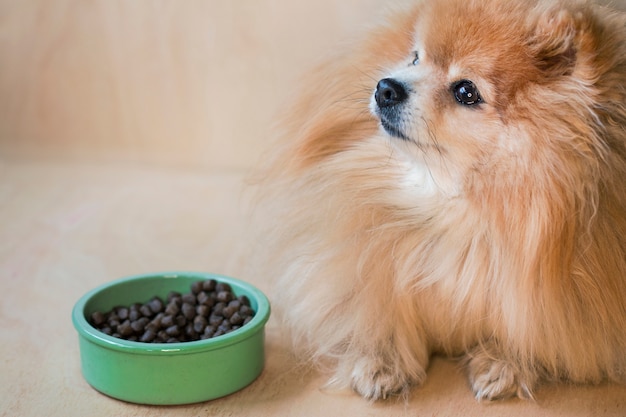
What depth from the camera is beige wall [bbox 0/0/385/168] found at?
266 cm

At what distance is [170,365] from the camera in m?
1.45

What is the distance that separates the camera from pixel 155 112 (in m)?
2.82

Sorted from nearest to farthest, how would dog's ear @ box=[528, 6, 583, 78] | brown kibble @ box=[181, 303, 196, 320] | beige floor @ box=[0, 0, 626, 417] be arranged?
1. dog's ear @ box=[528, 6, 583, 78]
2. brown kibble @ box=[181, 303, 196, 320]
3. beige floor @ box=[0, 0, 626, 417]

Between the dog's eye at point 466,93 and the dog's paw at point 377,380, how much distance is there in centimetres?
49

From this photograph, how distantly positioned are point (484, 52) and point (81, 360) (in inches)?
35.4

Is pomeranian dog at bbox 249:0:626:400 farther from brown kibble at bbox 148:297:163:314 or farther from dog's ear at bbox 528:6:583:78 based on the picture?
brown kibble at bbox 148:297:163:314

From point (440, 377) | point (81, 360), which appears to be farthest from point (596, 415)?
point (81, 360)

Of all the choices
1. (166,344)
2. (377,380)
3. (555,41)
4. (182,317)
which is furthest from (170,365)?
(555,41)

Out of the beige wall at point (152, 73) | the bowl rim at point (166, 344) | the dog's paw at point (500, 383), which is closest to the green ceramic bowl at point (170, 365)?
the bowl rim at point (166, 344)

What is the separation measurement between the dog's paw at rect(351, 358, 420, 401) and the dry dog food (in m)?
0.24

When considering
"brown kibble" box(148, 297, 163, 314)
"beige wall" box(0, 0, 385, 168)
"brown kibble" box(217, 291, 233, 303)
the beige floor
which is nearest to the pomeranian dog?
"brown kibble" box(217, 291, 233, 303)

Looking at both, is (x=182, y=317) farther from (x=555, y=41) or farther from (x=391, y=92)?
(x=555, y=41)

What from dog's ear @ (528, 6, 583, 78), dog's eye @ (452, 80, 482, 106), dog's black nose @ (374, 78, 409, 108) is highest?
dog's ear @ (528, 6, 583, 78)

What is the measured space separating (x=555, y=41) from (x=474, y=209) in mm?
308
